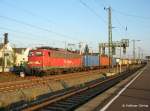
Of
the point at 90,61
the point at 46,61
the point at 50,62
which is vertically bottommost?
the point at 90,61

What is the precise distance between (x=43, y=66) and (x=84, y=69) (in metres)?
25.0

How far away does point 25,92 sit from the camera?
23.2m

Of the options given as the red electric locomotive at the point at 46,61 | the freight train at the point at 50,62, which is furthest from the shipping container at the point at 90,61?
the red electric locomotive at the point at 46,61

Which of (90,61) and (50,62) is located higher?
(50,62)

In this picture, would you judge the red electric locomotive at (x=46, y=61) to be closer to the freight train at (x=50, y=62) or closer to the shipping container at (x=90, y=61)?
the freight train at (x=50, y=62)

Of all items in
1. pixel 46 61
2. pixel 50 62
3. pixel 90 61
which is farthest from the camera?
pixel 90 61

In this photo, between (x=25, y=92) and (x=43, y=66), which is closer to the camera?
(x=25, y=92)

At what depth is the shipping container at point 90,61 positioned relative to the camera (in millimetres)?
64075

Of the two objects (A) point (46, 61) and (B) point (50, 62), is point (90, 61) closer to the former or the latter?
(B) point (50, 62)

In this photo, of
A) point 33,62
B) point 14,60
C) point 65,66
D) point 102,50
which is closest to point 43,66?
point 33,62

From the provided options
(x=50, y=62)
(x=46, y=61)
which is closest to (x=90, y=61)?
(x=50, y=62)

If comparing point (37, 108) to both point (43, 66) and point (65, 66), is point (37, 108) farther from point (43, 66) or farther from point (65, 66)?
point (65, 66)

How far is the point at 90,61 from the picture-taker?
226ft

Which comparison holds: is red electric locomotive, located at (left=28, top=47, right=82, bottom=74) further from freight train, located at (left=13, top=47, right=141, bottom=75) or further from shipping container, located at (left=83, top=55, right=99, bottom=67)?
shipping container, located at (left=83, top=55, right=99, bottom=67)
